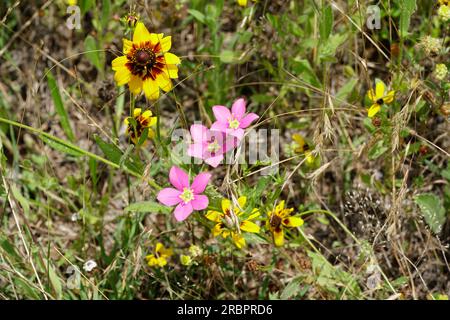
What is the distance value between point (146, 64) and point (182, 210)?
1.36 ft

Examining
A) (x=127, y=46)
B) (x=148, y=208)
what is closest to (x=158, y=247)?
(x=148, y=208)

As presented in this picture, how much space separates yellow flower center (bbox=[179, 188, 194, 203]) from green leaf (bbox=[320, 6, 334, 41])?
2.53 ft

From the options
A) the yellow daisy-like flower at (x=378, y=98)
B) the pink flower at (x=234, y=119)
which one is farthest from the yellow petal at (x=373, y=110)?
the pink flower at (x=234, y=119)

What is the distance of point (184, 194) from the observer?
Answer: 5.60 feet

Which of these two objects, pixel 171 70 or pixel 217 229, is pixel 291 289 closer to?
pixel 217 229

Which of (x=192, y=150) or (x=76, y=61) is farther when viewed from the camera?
(x=76, y=61)

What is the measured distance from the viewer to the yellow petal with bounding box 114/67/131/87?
5.40 feet

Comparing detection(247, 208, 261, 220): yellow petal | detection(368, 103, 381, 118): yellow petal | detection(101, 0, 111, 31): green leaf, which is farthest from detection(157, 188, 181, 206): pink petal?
detection(101, 0, 111, 31): green leaf

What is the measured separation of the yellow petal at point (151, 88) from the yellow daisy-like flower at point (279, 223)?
20.1 inches

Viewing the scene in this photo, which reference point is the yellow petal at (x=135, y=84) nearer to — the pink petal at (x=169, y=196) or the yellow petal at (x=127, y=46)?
the yellow petal at (x=127, y=46)
